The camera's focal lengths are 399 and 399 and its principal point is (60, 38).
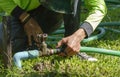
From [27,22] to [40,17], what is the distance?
257 mm

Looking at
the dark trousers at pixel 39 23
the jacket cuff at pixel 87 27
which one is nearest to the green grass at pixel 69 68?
the dark trousers at pixel 39 23

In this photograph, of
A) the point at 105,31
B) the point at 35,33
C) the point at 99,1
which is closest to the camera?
the point at 99,1

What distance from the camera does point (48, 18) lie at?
4.21 meters

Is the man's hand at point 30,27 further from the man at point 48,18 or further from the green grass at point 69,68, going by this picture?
the green grass at point 69,68

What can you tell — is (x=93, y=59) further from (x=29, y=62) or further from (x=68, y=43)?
(x=68, y=43)

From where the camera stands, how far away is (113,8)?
6570 millimetres

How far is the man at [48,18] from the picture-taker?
143 inches

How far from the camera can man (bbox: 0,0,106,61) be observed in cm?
362

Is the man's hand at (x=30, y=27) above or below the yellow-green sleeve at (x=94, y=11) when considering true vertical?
below

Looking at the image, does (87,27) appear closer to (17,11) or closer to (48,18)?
(48,18)

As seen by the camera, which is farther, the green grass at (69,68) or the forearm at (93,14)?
the green grass at (69,68)

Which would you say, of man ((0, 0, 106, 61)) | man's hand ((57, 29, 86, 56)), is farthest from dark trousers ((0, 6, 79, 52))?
man's hand ((57, 29, 86, 56))

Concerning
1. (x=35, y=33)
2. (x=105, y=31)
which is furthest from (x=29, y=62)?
(x=105, y=31)

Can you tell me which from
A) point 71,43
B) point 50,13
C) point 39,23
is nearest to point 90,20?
point 71,43
